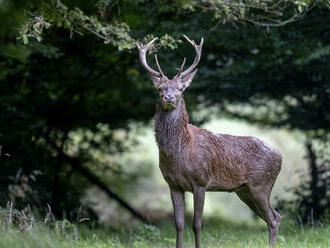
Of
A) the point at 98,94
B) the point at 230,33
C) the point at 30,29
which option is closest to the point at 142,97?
the point at 98,94

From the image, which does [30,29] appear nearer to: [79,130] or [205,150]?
[205,150]

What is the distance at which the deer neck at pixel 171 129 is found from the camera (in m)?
7.19

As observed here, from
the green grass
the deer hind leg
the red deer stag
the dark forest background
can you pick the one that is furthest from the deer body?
the dark forest background

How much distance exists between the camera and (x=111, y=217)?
1433 centimetres

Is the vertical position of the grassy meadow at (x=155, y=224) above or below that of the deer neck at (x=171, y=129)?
below

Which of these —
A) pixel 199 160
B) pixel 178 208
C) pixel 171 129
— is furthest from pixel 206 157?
pixel 178 208

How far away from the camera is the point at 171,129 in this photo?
725 centimetres

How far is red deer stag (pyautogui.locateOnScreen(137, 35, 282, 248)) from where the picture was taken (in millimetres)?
7148

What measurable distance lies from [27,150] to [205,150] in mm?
4886

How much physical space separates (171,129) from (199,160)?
45 centimetres

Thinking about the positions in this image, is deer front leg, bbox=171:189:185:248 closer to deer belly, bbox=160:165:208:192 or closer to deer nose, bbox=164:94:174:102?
deer belly, bbox=160:165:208:192

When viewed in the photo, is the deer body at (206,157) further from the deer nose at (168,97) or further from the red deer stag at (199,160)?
the deer nose at (168,97)

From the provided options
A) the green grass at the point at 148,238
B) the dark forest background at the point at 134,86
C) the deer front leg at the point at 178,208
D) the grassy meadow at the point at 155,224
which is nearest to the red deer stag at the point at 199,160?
the deer front leg at the point at 178,208

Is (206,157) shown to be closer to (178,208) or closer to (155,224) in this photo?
(178,208)
